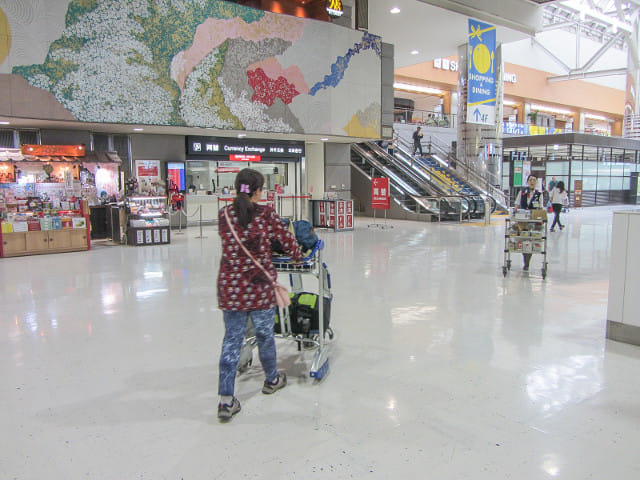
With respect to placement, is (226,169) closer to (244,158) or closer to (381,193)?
(244,158)

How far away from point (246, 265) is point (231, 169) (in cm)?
1472

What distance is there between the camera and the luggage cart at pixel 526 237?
282 inches

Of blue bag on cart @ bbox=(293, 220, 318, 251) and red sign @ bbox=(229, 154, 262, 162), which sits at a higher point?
red sign @ bbox=(229, 154, 262, 162)

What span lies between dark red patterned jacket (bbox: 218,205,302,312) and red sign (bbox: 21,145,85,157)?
37.6 feet

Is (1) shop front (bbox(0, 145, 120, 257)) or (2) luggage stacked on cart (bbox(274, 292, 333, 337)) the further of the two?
(1) shop front (bbox(0, 145, 120, 257))

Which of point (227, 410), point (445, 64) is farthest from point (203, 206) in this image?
point (445, 64)

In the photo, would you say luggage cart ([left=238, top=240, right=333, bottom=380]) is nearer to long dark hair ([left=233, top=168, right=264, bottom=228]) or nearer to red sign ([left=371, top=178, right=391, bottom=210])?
long dark hair ([left=233, top=168, right=264, bottom=228])

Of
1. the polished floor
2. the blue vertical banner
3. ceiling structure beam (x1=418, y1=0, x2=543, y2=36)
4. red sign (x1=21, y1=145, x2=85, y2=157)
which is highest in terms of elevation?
ceiling structure beam (x1=418, y1=0, x2=543, y2=36)

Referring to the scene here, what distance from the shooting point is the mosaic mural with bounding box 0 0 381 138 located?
1099 cm

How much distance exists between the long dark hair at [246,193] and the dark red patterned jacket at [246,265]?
4 cm

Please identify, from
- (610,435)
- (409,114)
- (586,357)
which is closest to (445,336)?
(586,357)

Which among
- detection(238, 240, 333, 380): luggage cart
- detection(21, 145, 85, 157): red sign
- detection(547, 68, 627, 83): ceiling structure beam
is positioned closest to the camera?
detection(238, 240, 333, 380): luggage cart

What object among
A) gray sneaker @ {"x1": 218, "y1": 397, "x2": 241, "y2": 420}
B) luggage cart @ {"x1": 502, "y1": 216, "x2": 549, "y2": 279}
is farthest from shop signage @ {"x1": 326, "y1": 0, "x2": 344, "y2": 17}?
gray sneaker @ {"x1": 218, "y1": 397, "x2": 241, "y2": 420}

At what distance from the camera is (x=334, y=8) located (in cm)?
1400
